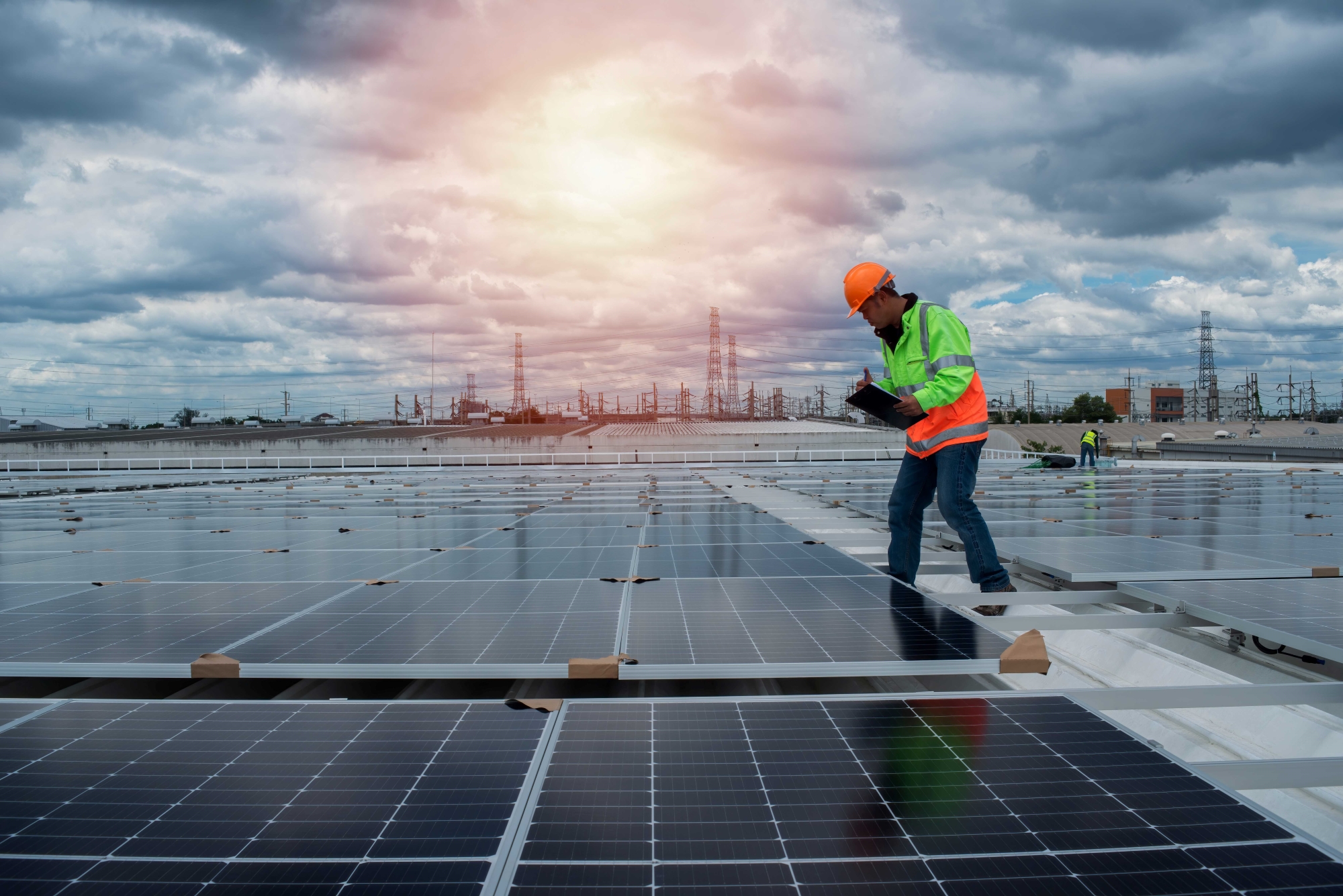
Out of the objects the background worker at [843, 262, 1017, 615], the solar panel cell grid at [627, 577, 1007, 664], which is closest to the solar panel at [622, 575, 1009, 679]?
the solar panel cell grid at [627, 577, 1007, 664]

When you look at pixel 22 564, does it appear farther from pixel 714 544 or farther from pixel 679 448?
pixel 679 448

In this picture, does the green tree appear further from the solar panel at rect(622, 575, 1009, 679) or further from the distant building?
the solar panel at rect(622, 575, 1009, 679)

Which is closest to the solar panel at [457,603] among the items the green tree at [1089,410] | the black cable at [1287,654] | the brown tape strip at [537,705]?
the brown tape strip at [537,705]

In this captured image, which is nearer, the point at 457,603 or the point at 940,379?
the point at 457,603

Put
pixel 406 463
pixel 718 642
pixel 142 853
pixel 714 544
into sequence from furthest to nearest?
pixel 406 463 < pixel 714 544 < pixel 718 642 < pixel 142 853

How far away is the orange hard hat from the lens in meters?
5.71

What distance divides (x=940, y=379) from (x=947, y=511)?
1.01 m

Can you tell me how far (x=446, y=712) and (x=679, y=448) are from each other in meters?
31.7

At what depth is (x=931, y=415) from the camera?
5711 mm

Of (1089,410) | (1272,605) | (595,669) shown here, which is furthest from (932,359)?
(1089,410)

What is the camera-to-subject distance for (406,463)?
91.1 ft

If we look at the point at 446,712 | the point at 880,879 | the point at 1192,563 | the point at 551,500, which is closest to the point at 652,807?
the point at 880,879

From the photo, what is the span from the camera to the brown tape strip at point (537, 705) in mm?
3170

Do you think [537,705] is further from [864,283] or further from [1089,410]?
[1089,410]
